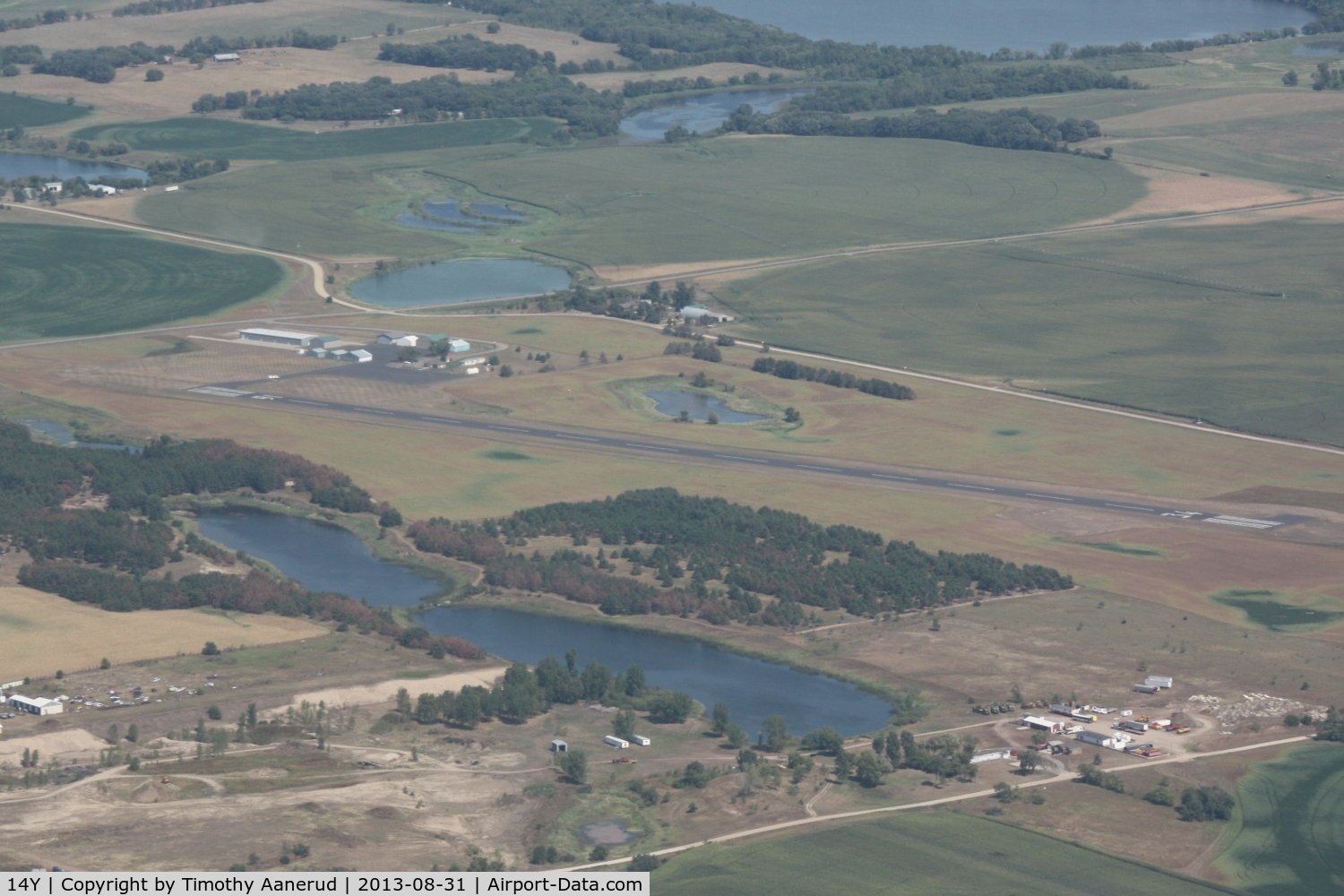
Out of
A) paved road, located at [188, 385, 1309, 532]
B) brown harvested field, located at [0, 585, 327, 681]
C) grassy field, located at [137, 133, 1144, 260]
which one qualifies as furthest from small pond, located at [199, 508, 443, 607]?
grassy field, located at [137, 133, 1144, 260]

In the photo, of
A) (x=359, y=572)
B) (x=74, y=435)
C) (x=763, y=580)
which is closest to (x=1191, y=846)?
(x=763, y=580)

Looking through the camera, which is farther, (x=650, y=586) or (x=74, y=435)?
(x=74, y=435)

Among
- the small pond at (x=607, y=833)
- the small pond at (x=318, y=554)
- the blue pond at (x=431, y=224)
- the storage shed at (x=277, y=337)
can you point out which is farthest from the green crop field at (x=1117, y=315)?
the small pond at (x=607, y=833)

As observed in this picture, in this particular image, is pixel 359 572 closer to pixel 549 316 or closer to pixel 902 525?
pixel 902 525

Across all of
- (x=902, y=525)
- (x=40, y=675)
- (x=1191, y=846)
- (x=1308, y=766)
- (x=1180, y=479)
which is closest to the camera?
(x=1191, y=846)

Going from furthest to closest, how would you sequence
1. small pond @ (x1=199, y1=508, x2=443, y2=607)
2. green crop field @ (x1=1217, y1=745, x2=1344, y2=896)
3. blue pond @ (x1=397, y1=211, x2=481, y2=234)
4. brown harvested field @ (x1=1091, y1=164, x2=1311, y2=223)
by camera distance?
brown harvested field @ (x1=1091, y1=164, x2=1311, y2=223)
blue pond @ (x1=397, y1=211, x2=481, y2=234)
small pond @ (x1=199, y1=508, x2=443, y2=607)
green crop field @ (x1=1217, y1=745, x2=1344, y2=896)

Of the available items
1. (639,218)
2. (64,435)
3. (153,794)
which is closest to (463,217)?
(639,218)

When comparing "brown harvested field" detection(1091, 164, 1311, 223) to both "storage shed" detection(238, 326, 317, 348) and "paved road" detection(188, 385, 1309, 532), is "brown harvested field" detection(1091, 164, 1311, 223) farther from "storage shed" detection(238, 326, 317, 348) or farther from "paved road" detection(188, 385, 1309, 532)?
"storage shed" detection(238, 326, 317, 348)

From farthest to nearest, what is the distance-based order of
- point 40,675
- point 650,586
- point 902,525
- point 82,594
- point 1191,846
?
point 902,525, point 650,586, point 82,594, point 40,675, point 1191,846
